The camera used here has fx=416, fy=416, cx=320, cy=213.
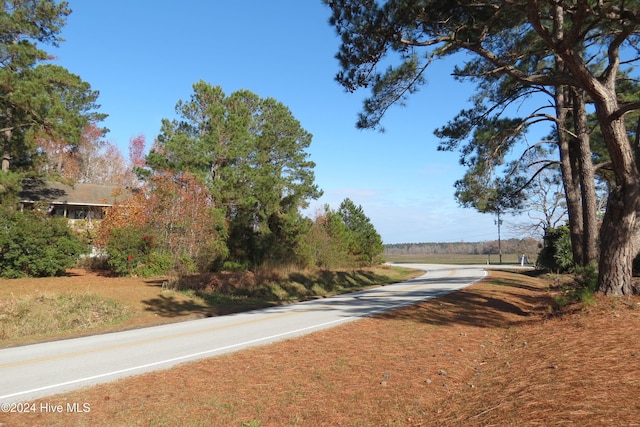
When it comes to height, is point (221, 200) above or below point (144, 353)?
above

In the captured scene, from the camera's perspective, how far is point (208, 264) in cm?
2377

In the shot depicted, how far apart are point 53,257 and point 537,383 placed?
2127cm

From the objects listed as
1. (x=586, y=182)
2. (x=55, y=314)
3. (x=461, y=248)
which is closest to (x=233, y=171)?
(x=55, y=314)

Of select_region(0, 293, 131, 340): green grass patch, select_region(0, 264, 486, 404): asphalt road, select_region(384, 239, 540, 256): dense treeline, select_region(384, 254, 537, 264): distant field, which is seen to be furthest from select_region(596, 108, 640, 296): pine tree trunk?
select_region(384, 239, 540, 256): dense treeline

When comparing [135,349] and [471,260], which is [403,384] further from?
[471,260]

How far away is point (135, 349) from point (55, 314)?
5.80 meters

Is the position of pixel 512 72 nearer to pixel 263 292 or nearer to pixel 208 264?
pixel 263 292

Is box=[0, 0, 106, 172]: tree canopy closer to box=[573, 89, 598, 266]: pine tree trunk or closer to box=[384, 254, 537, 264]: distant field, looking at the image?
box=[573, 89, 598, 266]: pine tree trunk

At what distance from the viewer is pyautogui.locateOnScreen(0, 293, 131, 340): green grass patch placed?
1153 cm

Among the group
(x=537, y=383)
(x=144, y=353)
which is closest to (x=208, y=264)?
(x=144, y=353)

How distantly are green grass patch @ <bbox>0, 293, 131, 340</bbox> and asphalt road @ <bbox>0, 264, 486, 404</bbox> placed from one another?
2194mm

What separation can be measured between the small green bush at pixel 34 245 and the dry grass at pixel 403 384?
16.5m

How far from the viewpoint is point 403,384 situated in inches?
228

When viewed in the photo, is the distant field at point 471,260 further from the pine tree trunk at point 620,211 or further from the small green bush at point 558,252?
the pine tree trunk at point 620,211
